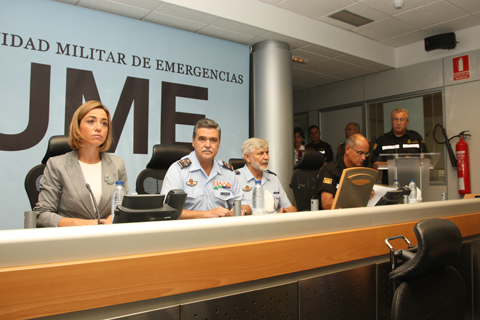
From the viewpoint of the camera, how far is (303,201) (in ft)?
10.3

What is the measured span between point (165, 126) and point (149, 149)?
1.06 ft

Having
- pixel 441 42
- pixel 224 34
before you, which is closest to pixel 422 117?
pixel 441 42

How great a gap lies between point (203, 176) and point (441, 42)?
4348 millimetres

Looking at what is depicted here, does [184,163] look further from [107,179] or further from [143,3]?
[143,3]

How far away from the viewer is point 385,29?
5016 mm

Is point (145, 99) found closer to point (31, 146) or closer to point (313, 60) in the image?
point (31, 146)

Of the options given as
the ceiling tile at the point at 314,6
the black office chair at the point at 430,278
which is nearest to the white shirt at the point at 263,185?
the black office chair at the point at 430,278

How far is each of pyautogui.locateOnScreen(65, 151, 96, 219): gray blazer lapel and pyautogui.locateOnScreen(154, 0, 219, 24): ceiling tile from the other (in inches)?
93.2

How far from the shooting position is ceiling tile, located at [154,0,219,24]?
144 inches

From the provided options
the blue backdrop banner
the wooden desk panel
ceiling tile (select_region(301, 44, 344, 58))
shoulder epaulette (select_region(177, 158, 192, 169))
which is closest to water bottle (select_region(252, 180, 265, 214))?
shoulder epaulette (select_region(177, 158, 192, 169))

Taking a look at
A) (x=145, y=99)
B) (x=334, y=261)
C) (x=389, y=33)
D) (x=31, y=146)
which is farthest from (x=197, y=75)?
(x=334, y=261)

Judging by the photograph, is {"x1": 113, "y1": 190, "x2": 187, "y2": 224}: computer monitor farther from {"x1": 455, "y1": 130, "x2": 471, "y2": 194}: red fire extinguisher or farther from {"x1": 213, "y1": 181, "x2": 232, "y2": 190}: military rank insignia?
{"x1": 455, "y1": 130, "x2": 471, "y2": 194}: red fire extinguisher

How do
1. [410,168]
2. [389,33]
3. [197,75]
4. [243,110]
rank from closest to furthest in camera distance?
[410,168]
[197,75]
[243,110]
[389,33]

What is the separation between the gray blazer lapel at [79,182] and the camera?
5.96 feet
